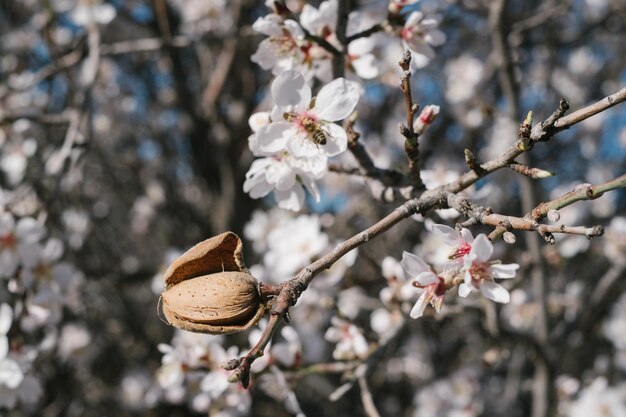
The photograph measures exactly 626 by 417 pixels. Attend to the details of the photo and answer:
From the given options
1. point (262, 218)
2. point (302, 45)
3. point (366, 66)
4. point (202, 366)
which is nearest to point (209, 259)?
point (302, 45)

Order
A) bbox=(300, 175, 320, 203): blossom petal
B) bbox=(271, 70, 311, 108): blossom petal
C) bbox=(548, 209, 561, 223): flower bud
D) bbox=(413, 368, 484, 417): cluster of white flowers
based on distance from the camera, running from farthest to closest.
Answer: bbox=(413, 368, 484, 417): cluster of white flowers < bbox=(300, 175, 320, 203): blossom petal < bbox=(271, 70, 311, 108): blossom petal < bbox=(548, 209, 561, 223): flower bud

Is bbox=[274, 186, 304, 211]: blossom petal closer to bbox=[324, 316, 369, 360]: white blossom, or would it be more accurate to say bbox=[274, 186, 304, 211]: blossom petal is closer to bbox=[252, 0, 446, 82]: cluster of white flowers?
bbox=[252, 0, 446, 82]: cluster of white flowers

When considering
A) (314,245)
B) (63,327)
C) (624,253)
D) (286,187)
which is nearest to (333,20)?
(286,187)

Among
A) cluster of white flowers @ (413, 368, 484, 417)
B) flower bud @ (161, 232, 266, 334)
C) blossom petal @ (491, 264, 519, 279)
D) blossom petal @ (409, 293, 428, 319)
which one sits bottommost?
cluster of white flowers @ (413, 368, 484, 417)

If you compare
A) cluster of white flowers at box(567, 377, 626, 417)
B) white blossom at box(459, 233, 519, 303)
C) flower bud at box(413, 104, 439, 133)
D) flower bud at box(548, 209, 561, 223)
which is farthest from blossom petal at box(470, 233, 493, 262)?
cluster of white flowers at box(567, 377, 626, 417)

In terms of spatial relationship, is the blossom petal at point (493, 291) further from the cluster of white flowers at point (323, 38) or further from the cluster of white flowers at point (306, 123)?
the cluster of white flowers at point (323, 38)

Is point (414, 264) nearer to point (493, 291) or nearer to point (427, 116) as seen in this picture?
point (493, 291)

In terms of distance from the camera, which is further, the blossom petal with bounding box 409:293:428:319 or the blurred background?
the blurred background
